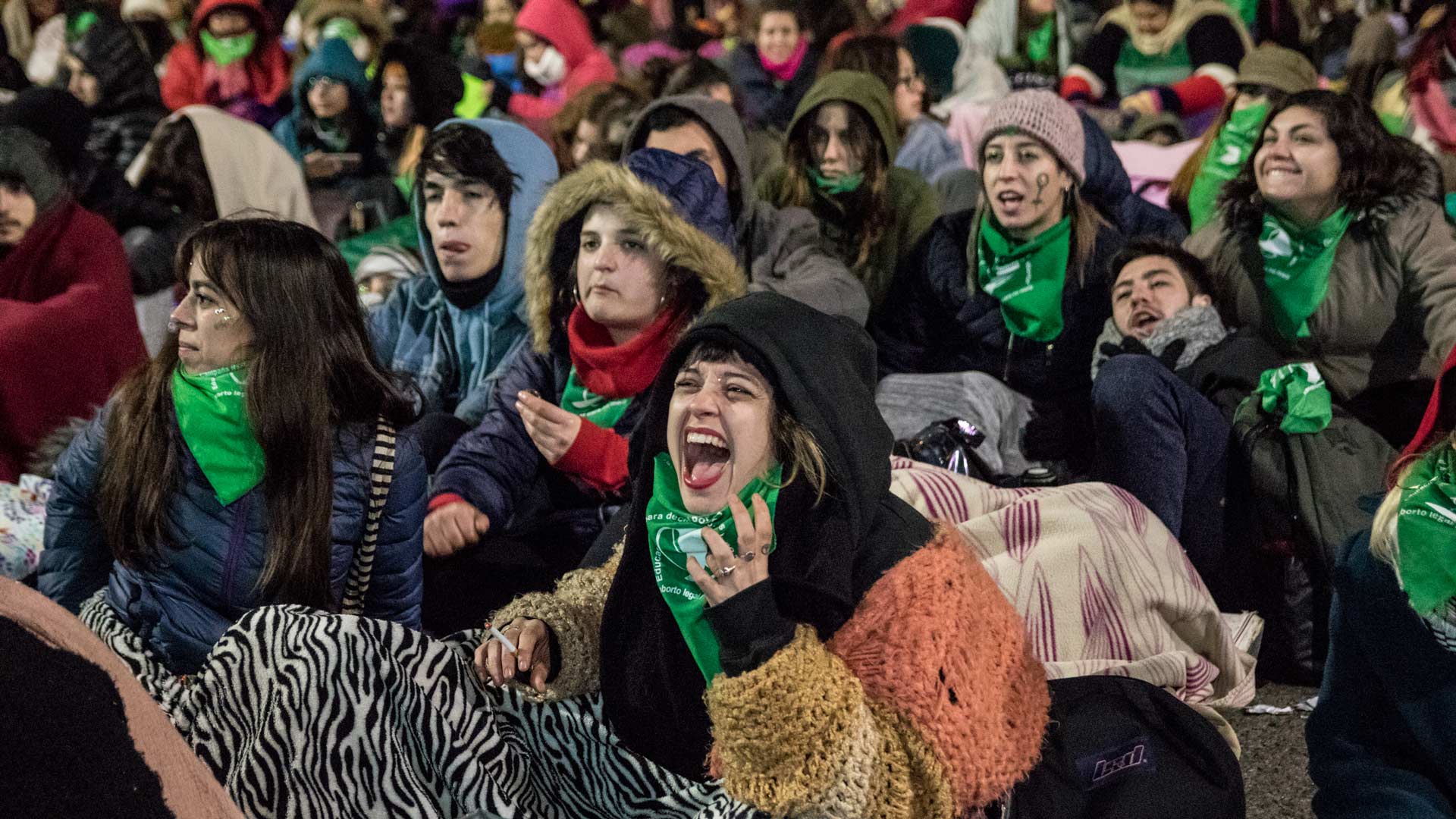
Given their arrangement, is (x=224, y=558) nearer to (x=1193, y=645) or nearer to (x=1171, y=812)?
(x=1171, y=812)

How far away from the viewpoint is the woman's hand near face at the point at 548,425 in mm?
3443

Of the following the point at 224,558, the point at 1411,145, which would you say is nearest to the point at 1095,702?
the point at 224,558

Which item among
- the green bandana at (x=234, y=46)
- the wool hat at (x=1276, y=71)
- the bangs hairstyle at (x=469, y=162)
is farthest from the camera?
the green bandana at (x=234, y=46)

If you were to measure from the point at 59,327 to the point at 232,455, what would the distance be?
2.17m

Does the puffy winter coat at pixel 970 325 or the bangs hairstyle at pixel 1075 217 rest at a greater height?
the bangs hairstyle at pixel 1075 217

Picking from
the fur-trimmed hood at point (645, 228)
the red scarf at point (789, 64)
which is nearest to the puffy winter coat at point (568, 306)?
the fur-trimmed hood at point (645, 228)

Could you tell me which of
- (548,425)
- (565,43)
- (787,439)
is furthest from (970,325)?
(565,43)

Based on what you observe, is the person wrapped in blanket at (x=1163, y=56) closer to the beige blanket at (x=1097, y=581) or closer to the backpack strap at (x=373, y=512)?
the beige blanket at (x=1097, y=581)

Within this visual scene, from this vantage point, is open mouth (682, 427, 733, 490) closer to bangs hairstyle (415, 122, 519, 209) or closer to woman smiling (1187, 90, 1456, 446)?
bangs hairstyle (415, 122, 519, 209)

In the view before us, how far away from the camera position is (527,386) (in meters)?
3.95

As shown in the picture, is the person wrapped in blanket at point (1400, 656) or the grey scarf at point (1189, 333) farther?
the grey scarf at point (1189, 333)

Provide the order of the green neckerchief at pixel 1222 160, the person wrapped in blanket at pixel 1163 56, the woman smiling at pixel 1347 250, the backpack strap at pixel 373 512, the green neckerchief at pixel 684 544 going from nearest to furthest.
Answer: the green neckerchief at pixel 684 544 < the backpack strap at pixel 373 512 < the woman smiling at pixel 1347 250 < the green neckerchief at pixel 1222 160 < the person wrapped in blanket at pixel 1163 56

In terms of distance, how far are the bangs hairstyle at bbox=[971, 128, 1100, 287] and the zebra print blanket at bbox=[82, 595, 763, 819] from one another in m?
2.46

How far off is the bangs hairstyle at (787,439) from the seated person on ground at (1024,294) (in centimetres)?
189
